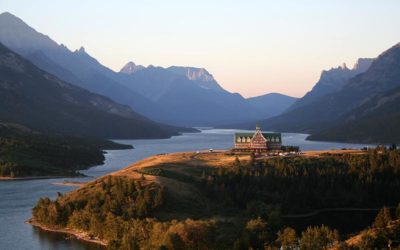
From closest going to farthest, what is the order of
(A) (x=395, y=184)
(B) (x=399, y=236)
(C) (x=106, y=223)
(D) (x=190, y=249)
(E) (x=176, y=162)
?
(B) (x=399, y=236)
(D) (x=190, y=249)
(C) (x=106, y=223)
(A) (x=395, y=184)
(E) (x=176, y=162)

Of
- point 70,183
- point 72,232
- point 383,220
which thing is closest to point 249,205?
point 383,220

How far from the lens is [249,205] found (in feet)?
394

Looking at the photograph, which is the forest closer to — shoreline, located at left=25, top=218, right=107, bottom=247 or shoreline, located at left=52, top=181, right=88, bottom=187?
shoreline, located at left=25, top=218, right=107, bottom=247

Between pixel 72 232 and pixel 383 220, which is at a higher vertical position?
pixel 383 220

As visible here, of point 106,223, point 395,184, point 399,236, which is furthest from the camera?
point 395,184

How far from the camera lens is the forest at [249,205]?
301 feet

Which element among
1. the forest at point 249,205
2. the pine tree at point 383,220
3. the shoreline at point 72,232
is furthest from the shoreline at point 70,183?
the pine tree at point 383,220

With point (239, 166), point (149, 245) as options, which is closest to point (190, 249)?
point (149, 245)

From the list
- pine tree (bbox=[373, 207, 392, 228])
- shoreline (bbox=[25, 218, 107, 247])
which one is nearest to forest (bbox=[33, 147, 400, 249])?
pine tree (bbox=[373, 207, 392, 228])

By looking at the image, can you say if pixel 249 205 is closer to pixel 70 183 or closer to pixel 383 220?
pixel 383 220

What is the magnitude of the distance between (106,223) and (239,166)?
138 ft

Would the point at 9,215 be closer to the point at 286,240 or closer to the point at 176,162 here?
the point at 176,162

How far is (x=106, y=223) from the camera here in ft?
359

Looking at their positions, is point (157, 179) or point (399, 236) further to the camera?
point (157, 179)
